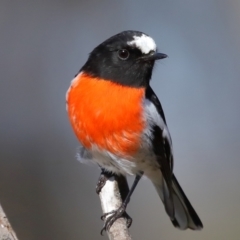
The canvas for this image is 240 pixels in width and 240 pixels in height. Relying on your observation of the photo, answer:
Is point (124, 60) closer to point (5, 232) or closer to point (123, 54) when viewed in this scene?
point (123, 54)

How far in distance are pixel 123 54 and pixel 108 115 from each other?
0.39 meters

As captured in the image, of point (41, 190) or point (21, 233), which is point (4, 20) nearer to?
point (41, 190)

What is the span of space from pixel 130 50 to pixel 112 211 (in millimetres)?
1030

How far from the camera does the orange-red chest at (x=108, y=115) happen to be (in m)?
3.76

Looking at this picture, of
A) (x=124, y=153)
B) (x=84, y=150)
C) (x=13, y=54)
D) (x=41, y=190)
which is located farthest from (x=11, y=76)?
(x=124, y=153)

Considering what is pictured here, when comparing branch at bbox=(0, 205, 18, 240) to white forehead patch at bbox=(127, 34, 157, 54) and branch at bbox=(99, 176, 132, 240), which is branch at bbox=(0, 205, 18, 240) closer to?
branch at bbox=(99, 176, 132, 240)

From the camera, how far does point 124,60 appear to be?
3830 mm

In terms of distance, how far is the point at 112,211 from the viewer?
4.02 meters

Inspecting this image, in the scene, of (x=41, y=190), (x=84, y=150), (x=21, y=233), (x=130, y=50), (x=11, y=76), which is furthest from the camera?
(x=11, y=76)

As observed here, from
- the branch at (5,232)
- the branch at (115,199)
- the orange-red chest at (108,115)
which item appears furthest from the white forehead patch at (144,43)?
the branch at (5,232)

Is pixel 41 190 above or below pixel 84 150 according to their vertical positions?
below

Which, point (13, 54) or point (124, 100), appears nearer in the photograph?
point (124, 100)

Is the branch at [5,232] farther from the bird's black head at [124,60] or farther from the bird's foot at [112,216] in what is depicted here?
the bird's black head at [124,60]

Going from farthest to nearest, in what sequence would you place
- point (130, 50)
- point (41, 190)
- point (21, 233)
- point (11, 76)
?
1. point (11, 76)
2. point (41, 190)
3. point (21, 233)
4. point (130, 50)
